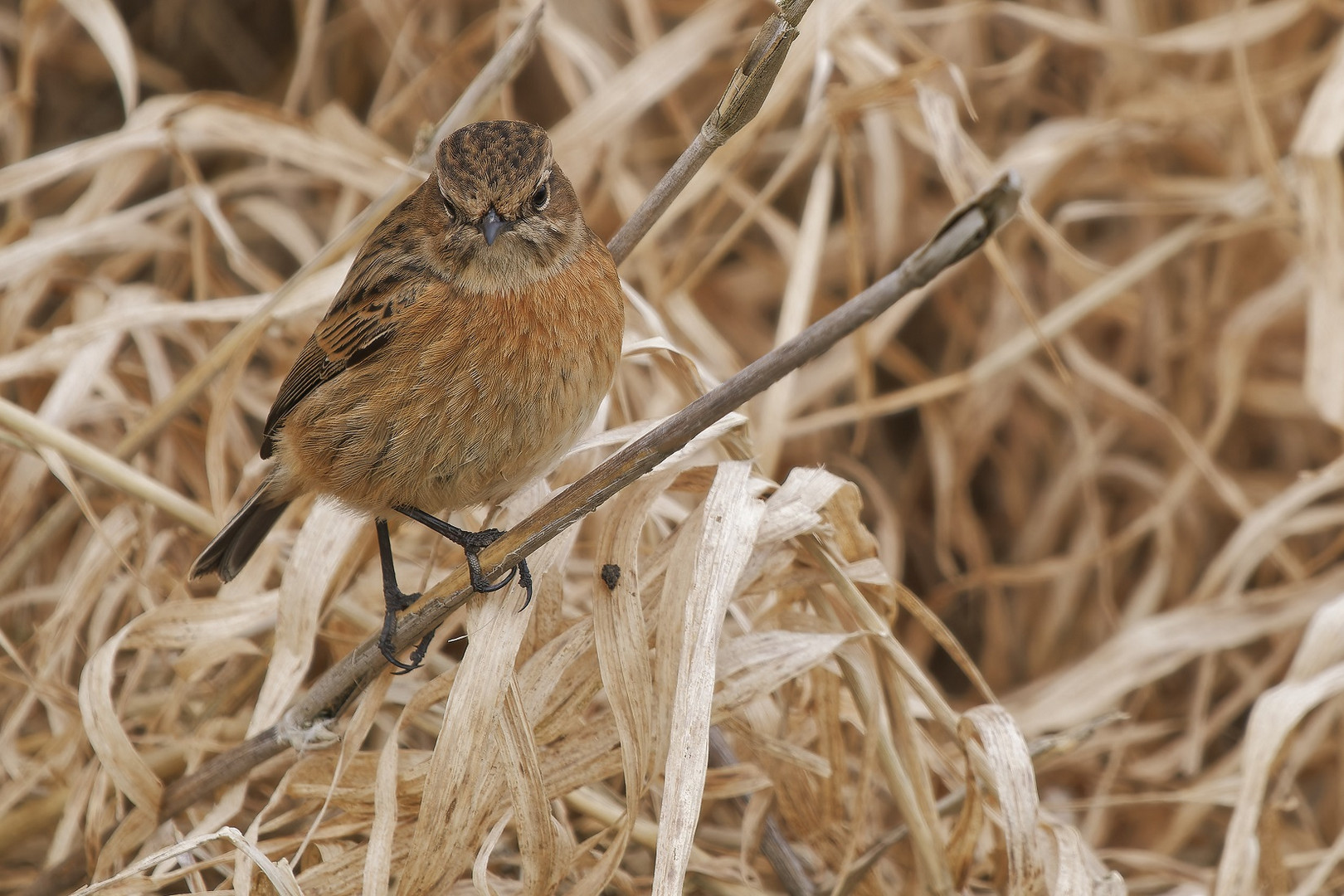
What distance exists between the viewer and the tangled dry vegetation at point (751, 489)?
2957 mm

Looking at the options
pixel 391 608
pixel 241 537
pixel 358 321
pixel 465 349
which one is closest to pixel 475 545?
pixel 391 608

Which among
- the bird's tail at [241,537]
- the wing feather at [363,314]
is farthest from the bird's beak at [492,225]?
the bird's tail at [241,537]

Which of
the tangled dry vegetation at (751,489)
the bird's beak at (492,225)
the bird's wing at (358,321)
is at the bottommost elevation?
the tangled dry vegetation at (751,489)

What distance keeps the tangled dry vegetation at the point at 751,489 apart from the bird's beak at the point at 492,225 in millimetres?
545

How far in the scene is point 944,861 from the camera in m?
3.04

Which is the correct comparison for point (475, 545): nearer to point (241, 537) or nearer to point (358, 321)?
point (358, 321)

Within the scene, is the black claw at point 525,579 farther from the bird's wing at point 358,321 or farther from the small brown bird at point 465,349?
the bird's wing at point 358,321

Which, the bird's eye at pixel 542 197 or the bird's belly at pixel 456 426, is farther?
the bird's eye at pixel 542 197

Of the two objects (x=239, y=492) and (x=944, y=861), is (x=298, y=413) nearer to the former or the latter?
(x=239, y=492)

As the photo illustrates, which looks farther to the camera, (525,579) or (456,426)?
(456,426)

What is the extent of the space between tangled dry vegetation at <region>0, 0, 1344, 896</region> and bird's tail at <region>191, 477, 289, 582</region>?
0.22ft

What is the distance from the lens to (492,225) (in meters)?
3.24

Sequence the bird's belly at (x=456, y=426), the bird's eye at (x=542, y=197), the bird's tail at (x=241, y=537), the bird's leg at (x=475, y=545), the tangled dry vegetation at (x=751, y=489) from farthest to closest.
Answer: the bird's tail at (x=241, y=537) → the bird's eye at (x=542, y=197) → the bird's belly at (x=456, y=426) → the tangled dry vegetation at (x=751, y=489) → the bird's leg at (x=475, y=545)

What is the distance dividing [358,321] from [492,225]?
52 cm
